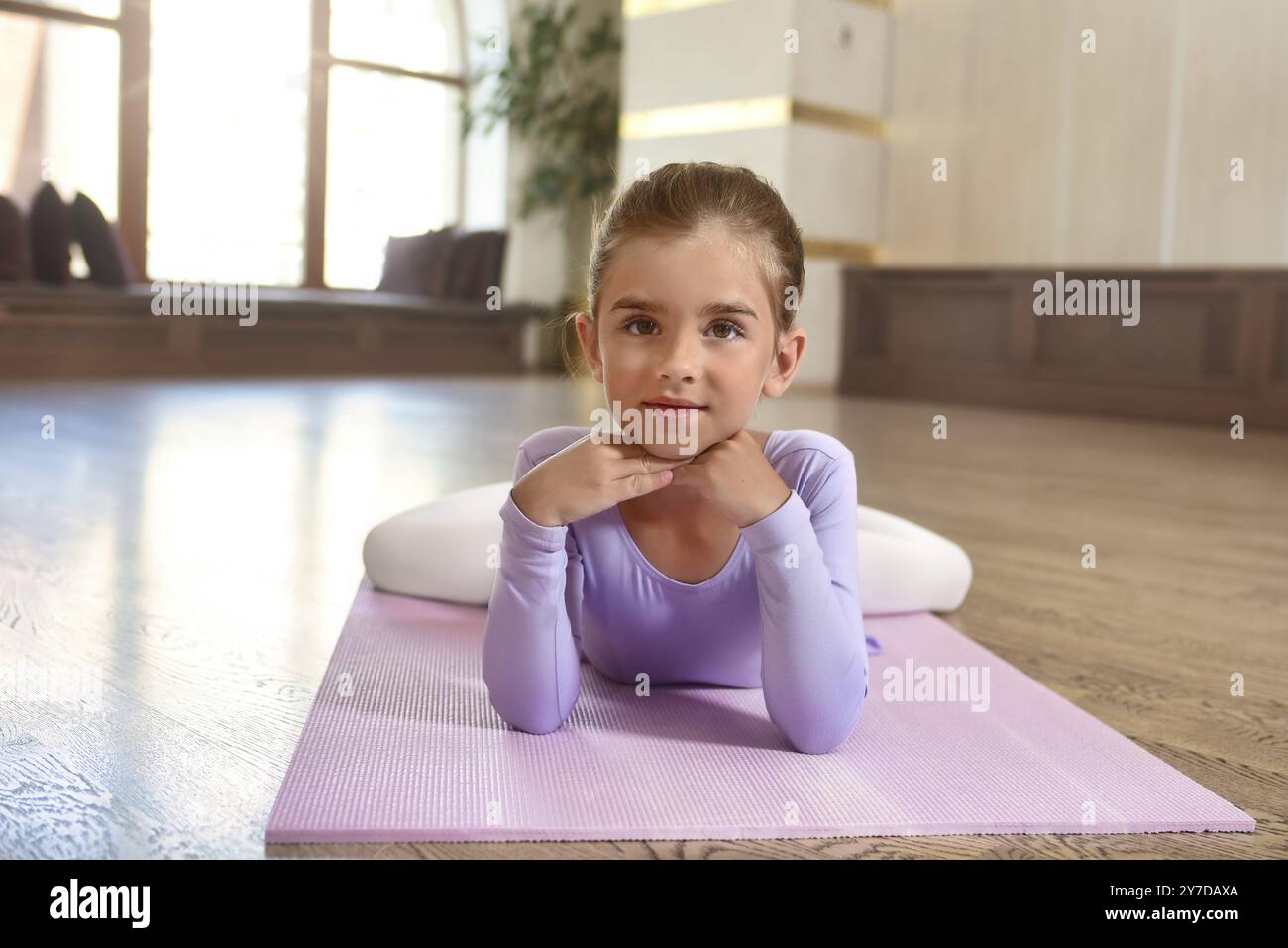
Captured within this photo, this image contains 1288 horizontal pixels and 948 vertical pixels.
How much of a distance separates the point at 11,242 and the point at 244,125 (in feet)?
6.28

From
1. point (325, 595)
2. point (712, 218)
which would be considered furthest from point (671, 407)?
point (325, 595)

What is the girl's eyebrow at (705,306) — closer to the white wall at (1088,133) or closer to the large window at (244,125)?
the white wall at (1088,133)

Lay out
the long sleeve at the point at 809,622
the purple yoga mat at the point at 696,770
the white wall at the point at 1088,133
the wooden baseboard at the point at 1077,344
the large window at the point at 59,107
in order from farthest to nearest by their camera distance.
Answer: the large window at the point at 59,107 < the white wall at the point at 1088,133 < the wooden baseboard at the point at 1077,344 < the long sleeve at the point at 809,622 < the purple yoga mat at the point at 696,770

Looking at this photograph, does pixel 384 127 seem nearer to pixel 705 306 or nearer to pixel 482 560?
pixel 482 560

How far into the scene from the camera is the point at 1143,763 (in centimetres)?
112

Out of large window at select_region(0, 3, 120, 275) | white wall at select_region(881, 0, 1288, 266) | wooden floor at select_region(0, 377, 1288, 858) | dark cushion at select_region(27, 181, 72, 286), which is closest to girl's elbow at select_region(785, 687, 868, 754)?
wooden floor at select_region(0, 377, 1288, 858)

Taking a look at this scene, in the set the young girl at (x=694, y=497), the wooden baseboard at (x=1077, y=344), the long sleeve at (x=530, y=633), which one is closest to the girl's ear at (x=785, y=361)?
the young girl at (x=694, y=497)

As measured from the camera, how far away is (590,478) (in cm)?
104

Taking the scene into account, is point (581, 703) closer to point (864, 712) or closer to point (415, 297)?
point (864, 712)

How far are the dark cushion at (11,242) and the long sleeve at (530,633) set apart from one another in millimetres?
5634

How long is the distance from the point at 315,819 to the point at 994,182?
581cm

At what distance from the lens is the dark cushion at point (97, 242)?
6.06 meters

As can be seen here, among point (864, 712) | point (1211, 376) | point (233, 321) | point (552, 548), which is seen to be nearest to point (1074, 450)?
point (1211, 376)

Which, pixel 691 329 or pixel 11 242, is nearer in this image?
pixel 691 329
